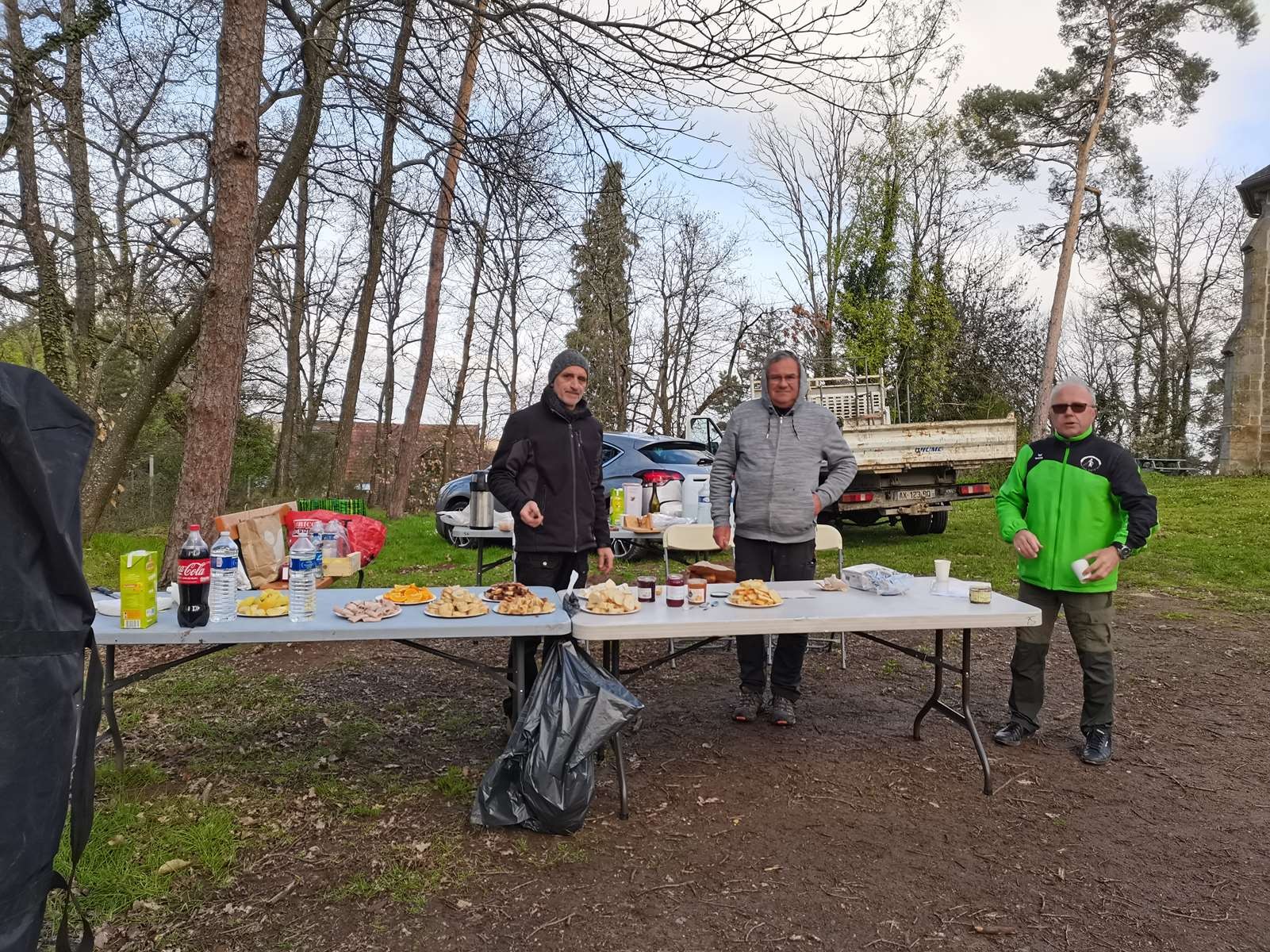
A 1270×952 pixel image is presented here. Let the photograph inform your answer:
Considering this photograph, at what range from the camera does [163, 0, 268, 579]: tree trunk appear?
537cm

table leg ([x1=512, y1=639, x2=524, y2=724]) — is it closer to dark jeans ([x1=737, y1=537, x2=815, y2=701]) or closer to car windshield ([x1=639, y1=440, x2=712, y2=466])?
dark jeans ([x1=737, y1=537, x2=815, y2=701])

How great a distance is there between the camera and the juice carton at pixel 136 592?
288cm

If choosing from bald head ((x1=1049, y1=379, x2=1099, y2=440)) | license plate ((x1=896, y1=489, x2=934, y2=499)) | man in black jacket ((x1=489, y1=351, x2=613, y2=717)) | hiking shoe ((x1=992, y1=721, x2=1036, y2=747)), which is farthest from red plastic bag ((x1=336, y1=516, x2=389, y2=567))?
license plate ((x1=896, y1=489, x2=934, y2=499))

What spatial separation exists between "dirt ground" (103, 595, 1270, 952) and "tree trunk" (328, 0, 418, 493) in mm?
4119

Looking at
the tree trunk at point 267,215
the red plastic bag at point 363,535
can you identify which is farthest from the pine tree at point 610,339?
the red plastic bag at point 363,535

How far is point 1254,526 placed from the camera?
37.8ft

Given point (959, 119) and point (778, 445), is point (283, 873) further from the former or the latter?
point (959, 119)

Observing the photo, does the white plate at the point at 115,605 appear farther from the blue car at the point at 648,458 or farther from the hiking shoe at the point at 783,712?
the blue car at the point at 648,458

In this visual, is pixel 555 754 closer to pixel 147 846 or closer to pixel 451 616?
pixel 451 616

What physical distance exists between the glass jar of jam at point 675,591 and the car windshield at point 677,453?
5.61m

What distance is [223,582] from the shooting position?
10.1 feet

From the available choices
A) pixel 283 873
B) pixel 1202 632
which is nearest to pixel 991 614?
pixel 283 873

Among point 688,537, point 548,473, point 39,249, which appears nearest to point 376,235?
point 39,249

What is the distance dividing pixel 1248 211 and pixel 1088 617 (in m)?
25.6
